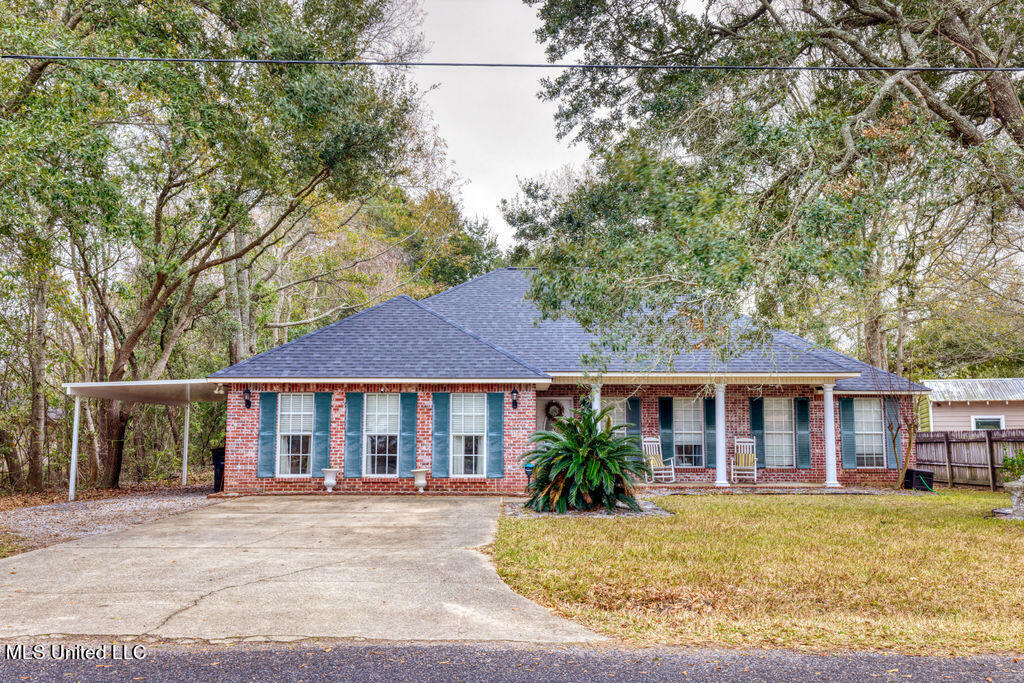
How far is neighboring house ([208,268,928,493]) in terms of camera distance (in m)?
14.0

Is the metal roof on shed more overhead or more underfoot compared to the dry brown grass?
more overhead

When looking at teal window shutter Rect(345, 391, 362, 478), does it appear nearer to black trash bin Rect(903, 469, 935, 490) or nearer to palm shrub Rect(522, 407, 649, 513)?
palm shrub Rect(522, 407, 649, 513)

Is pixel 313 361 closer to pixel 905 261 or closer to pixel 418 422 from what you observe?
pixel 418 422

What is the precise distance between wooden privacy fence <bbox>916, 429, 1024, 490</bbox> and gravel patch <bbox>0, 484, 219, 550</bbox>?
17004 millimetres

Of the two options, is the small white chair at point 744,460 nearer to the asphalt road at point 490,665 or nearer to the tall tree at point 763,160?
the tall tree at point 763,160

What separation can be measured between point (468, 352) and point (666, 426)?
203 inches

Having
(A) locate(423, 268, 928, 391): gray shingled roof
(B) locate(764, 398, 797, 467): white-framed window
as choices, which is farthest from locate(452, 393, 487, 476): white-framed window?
(B) locate(764, 398, 797, 467): white-framed window

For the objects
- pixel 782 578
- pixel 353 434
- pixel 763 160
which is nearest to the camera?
pixel 782 578

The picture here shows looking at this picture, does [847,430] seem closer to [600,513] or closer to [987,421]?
[600,513]

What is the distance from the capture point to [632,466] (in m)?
10.9

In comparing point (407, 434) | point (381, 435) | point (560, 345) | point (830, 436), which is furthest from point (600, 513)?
point (830, 436)

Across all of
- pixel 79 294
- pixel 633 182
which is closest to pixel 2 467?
pixel 79 294

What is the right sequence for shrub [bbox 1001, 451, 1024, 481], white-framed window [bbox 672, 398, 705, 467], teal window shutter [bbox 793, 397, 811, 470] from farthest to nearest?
white-framed window [bbox 672, 398, 705, 467] → teal window shutter [bbox 793, 397, 811, 470] → shrub [bbox 1001, 451, 1024, 481]

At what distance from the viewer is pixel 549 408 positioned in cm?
1670
